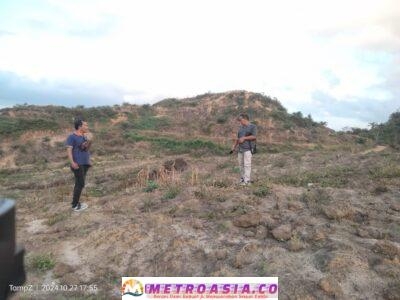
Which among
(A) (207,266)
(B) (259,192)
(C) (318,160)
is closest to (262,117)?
(C) (318,160)

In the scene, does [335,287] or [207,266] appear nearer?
[335,287]

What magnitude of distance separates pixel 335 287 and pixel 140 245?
2.76 m

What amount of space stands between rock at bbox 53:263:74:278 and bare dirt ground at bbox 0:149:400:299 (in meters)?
0.01

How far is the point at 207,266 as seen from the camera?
232 inches

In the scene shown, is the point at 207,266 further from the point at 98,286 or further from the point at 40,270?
the point at 40,270

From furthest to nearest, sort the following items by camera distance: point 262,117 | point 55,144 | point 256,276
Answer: point 262,117, point 55,144, point 256,276

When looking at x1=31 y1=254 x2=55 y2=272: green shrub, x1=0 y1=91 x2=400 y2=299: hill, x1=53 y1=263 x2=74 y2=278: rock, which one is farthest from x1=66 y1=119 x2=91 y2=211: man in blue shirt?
x1=53 y1=263 x2=74 y2=278: rock

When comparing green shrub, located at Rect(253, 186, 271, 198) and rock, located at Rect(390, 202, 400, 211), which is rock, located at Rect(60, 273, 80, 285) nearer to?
green shrub, located at Rect(253, 186, 271, 198)

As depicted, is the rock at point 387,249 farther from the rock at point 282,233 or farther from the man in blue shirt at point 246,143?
the man in blue shirt at point 246,143

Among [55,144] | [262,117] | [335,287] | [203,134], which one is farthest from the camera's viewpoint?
[262,117]

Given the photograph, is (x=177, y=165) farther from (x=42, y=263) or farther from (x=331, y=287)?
(x=331, y=287)

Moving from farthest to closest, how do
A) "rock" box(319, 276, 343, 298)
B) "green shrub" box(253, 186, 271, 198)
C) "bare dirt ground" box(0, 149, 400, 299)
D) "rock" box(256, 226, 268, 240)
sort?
"green shrub" box(253, 186, 271, 198) → "rock" box(256, 226, 268, 240) → "bare dirt ground" box(0, 149, 400, 299) → "rock" box(319, 276, 343, 298)
